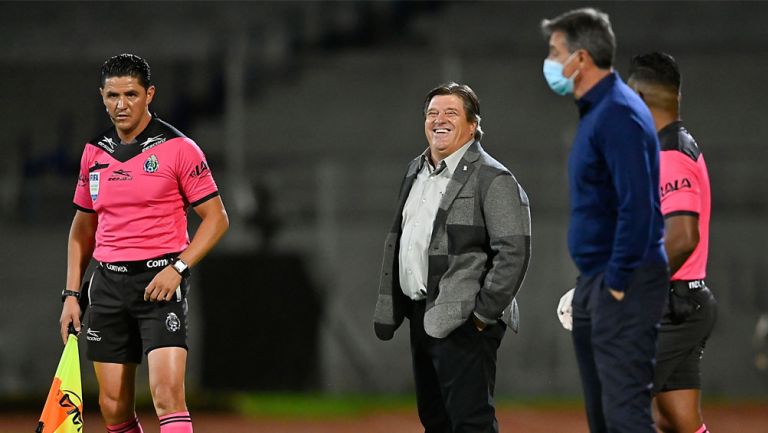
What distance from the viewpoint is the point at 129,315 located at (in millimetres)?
4297

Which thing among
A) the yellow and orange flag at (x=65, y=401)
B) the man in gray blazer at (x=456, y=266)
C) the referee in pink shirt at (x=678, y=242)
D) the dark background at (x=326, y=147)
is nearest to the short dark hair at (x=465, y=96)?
the man in gray blazer at (x=456, y=266)

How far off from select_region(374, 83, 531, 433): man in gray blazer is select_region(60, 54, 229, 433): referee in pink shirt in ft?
2.81

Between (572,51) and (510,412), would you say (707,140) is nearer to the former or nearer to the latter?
(510,412)

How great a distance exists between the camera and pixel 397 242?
13.4 feet

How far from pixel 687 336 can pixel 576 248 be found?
0.92 meters

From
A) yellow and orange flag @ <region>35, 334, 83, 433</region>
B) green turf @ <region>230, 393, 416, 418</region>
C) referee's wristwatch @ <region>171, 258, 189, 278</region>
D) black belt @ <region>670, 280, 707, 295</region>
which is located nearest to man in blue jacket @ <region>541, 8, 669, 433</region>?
black belt @ <region>670, 280, 707, 295</region>

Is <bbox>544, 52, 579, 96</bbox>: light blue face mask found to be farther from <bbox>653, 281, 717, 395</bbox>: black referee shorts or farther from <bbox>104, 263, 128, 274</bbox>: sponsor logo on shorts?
<bbox>104, 263, 128, 274</bbox>: sponsor logo on shorts

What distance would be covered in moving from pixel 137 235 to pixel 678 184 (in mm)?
2186

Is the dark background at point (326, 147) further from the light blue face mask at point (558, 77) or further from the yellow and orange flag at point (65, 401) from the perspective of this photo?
the light blue face mask at point (558, 77)

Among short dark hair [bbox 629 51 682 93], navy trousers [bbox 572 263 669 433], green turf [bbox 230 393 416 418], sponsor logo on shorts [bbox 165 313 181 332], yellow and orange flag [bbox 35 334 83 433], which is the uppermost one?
short dark hair [bbox 629 51 682 93]

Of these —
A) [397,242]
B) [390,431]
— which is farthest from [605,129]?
[390,431]

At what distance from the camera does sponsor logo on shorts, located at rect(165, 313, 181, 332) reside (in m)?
4.18

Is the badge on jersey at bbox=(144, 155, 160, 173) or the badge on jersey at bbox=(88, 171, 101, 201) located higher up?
the badge on jersey at bbox=(144, 155, 160, 173)

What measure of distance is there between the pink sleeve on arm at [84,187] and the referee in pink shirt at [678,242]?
7.56 feet
